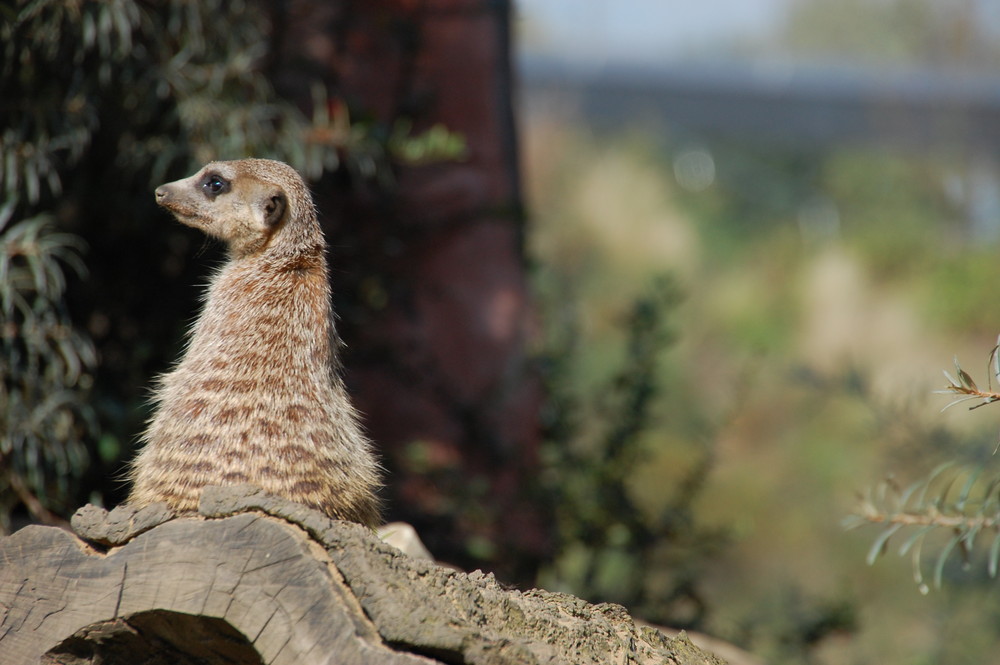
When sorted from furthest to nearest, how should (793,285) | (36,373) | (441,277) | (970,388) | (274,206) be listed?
(793,285), (441,277), (36,373), (274,206), (970,388)

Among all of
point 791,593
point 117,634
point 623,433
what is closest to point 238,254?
point 117,634

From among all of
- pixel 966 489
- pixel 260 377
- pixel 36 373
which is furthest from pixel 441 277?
pixel 966 489

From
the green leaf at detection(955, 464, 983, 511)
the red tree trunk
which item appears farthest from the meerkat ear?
the green leaf at detection(955, 464, 983, 511)

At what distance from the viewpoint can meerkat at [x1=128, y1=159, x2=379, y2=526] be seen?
1730mm

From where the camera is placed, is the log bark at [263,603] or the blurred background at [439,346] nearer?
the log bark at [263,603]

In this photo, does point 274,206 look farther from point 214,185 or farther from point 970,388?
point 970,388

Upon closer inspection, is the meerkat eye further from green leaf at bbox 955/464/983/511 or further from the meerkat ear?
green leaf at bbox 955/464/983/511

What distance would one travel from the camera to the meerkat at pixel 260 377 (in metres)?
1.73

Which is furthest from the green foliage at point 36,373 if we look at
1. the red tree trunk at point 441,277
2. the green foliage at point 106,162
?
the red tree trunk at point 441,277

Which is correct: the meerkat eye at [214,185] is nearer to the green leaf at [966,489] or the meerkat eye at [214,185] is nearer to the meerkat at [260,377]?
the meerkat at [260,377]

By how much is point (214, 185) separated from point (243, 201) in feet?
0.23

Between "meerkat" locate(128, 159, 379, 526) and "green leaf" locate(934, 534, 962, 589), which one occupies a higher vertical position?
"meerkat" locate(128, 159, 379, 526)

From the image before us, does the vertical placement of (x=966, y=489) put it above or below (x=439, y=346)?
above

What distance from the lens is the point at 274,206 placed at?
2018 mm
